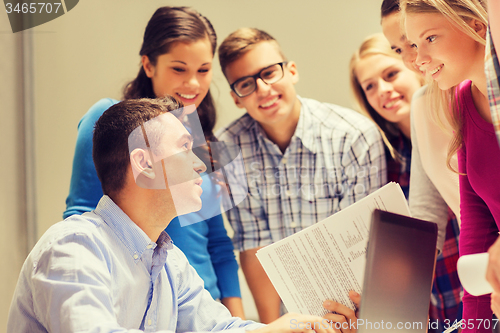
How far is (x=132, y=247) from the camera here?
2.31ft

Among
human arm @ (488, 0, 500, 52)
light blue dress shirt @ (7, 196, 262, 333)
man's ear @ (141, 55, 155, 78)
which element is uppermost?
man's ear @ (141, 55, 155, 78)

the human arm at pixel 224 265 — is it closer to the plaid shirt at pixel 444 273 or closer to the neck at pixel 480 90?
the plaid shirt at pixel 444 273

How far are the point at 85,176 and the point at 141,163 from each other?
18cm

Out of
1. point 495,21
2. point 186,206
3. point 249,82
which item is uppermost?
point 249,82

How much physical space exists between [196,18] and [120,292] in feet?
2.12

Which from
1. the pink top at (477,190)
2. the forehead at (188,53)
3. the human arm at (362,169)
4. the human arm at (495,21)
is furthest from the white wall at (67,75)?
the human arm at (495,21)

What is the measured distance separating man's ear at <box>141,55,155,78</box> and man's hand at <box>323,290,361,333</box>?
1.95 feet

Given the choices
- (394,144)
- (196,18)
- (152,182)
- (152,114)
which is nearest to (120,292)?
(152,182)

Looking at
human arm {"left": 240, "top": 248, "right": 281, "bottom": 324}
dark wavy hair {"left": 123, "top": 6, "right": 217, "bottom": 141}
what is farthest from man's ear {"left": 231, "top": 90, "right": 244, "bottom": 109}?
human arm {"left": 240, "top": 248, "right": 281, "bottom": 324}

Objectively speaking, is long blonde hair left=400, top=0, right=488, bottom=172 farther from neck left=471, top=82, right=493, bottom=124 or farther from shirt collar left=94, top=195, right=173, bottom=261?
shirt collar left=94, top=195, right=173, bottom=261

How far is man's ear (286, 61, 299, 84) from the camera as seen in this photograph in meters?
1.23

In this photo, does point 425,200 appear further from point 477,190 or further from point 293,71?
point 293,71

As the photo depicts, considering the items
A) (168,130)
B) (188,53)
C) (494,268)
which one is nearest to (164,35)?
(188,53)

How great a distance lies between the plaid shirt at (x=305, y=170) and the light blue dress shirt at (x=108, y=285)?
408 millimetres
